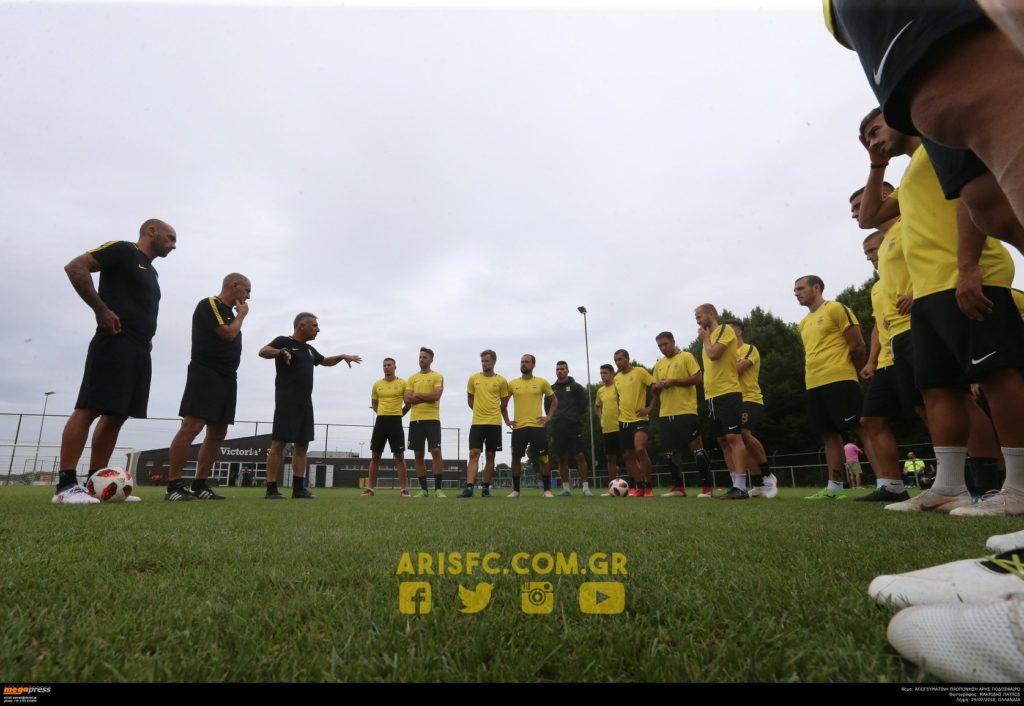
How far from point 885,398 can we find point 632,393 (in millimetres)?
4621

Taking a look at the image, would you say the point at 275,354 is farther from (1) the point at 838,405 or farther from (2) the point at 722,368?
(1) the point at 838,405

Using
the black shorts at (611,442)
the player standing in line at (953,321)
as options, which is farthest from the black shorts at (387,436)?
the player standing in line at (953,321)

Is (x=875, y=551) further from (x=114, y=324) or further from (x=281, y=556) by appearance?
(x=114, y=324)

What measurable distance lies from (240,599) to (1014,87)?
2.05 metres

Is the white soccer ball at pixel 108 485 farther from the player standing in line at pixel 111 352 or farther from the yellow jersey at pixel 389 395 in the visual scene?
the yellow jersey at pixel 389 395

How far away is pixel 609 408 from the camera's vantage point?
10367 millimetres

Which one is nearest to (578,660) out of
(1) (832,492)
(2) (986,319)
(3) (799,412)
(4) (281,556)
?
(4) (281,556)

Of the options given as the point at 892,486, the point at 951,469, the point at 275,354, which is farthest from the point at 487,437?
the point at 951,469

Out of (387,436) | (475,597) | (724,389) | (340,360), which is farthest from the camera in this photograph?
(387,436)

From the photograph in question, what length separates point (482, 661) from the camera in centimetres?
93

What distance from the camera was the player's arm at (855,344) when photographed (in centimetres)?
568

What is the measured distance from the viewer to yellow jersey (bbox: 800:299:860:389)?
5715 mm

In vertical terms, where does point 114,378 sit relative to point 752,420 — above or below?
above

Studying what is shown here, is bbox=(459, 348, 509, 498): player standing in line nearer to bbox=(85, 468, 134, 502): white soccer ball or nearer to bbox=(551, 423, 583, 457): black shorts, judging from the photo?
bbox=(551, 423, 583, 457): black shorts
